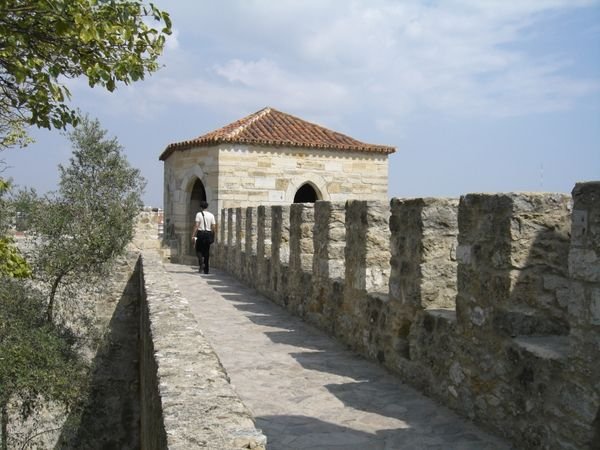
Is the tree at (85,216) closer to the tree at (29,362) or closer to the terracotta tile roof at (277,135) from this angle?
the tree at (29,362)

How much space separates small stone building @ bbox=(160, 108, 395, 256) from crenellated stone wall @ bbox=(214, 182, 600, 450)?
41.3ft

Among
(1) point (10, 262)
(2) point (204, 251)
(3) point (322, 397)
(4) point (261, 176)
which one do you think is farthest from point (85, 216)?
(3) point (322, 397)

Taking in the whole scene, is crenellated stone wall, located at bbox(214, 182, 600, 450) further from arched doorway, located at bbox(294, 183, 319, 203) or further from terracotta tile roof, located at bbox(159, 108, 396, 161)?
arched doorway, located at bbox(294, 183, 319, 203)

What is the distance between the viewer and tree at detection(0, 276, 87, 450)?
478 inches

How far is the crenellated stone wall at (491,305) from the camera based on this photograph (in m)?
3.03

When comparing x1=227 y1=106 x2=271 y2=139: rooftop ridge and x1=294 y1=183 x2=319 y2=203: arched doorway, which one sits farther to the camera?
x1=294 y1=183 x2=319 y2=203: arched doorway

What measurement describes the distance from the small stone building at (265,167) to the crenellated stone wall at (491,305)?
12.6m

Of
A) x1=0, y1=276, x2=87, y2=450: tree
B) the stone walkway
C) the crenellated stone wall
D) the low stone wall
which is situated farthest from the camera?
x1=0, y1=276, x2=87, y2=450: tree

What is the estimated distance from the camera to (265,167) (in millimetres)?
19031

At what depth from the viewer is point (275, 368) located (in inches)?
212

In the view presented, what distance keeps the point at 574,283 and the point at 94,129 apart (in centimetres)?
1519

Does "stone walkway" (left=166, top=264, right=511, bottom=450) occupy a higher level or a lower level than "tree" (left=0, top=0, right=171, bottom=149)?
lower

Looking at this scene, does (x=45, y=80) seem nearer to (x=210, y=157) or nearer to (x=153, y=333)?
(x=153, y=333)

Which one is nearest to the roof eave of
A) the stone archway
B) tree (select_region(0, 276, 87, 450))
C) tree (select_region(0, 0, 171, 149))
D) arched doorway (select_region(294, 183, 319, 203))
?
the stone archway
